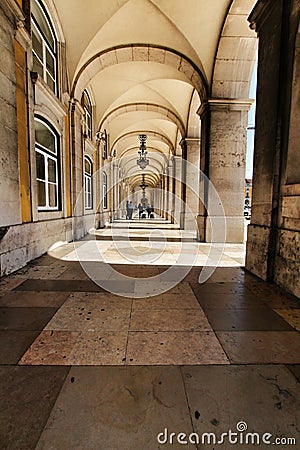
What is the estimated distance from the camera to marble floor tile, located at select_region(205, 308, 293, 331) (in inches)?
94.3

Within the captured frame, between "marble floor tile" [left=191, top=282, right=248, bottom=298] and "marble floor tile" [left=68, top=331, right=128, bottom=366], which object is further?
"marble floor tile" [left=191, top=282, right=248, bottom=298]

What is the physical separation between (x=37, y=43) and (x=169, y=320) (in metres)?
6.96

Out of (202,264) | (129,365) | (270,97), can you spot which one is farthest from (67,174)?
(129,365)

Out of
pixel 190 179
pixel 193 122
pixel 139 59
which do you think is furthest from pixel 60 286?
pixel 193 122

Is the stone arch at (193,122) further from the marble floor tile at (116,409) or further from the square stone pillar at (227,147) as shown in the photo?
the marble floor tile at (116,409)

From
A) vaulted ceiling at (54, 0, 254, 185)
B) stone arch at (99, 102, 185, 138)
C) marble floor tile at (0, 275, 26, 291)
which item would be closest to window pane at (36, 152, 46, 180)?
vaulted ceiling at (54, 0, 254, 185)

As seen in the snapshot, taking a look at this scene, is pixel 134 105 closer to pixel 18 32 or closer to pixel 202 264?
pixel 18 32

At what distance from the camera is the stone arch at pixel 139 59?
25.3 ft

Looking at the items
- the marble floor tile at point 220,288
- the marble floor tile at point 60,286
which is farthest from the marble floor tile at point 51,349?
the marble floor tile at point 220,288

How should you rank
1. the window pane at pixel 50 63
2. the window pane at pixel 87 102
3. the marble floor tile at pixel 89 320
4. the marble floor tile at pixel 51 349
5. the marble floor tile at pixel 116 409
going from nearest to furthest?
the marble floor tile at pixel 116 409 → the marble floor tile at pixel 51 349 → the marble floor tile at pixel 89 320 → the window pane at pixel 50 63 → the window pane at pixel 87 102

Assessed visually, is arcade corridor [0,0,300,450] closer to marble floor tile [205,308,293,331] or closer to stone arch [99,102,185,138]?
marble floor tile [205,308,293,331]

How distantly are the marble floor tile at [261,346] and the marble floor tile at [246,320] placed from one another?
0.26 feet

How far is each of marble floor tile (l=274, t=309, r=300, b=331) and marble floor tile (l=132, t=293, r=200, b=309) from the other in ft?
3.06

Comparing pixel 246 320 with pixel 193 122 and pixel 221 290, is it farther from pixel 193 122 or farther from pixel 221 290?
pixel 193 122
